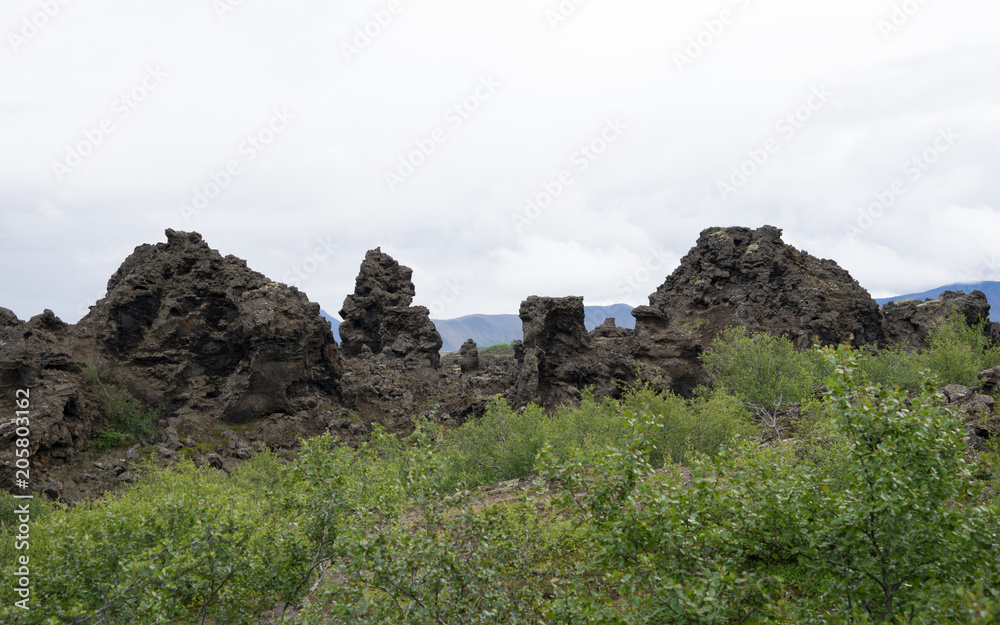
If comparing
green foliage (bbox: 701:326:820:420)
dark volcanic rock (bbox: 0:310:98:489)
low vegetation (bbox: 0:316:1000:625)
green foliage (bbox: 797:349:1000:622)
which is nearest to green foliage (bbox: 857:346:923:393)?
green foliage (bbox: 701:326:820:420)

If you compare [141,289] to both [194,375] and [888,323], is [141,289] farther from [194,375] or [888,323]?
[888,323]

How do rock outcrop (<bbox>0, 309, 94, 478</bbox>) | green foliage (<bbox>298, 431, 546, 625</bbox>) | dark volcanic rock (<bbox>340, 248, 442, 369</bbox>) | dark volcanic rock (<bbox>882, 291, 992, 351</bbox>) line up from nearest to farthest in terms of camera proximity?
1. green foliage (<bbox>298, 431, 546, 625</bbox>)
2. rock outcrop (<bbox>0, 309, 94, 478</bbox>)
3. dark volcanic rock (<bbox>882, 291, 992, 351</bbox>)
4. dark volcanic rock (<bbox>340, 248, 442, 369</bbox>)

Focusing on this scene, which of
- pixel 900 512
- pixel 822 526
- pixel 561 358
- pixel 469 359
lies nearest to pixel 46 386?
pixel 561 358

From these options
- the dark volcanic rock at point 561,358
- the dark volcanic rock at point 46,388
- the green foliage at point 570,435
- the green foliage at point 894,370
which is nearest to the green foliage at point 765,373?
the green foliage at point 570,435

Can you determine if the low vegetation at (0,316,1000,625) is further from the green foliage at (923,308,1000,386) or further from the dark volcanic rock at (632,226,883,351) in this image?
the dark volcanic rock at (632,226,883,351)

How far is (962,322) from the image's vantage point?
216 ft

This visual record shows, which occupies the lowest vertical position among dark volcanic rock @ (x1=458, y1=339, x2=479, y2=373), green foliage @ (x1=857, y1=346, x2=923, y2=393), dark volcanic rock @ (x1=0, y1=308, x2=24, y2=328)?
green foliage @ (x1=857, y1=346, x2=923, y2=393)

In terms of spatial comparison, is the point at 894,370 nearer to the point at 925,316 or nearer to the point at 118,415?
the point at 925,316

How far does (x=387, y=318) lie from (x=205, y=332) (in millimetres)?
26157

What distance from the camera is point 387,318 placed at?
3226 inches

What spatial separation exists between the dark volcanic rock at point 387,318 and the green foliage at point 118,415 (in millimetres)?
32213

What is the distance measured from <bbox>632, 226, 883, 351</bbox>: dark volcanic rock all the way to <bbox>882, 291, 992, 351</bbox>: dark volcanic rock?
504 cm

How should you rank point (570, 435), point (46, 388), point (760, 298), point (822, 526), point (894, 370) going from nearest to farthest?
point (822, 526)
point (570, 435)
point (46, 388)
point (894, 370)
point (760, 298)

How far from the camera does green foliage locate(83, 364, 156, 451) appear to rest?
2074 inches
